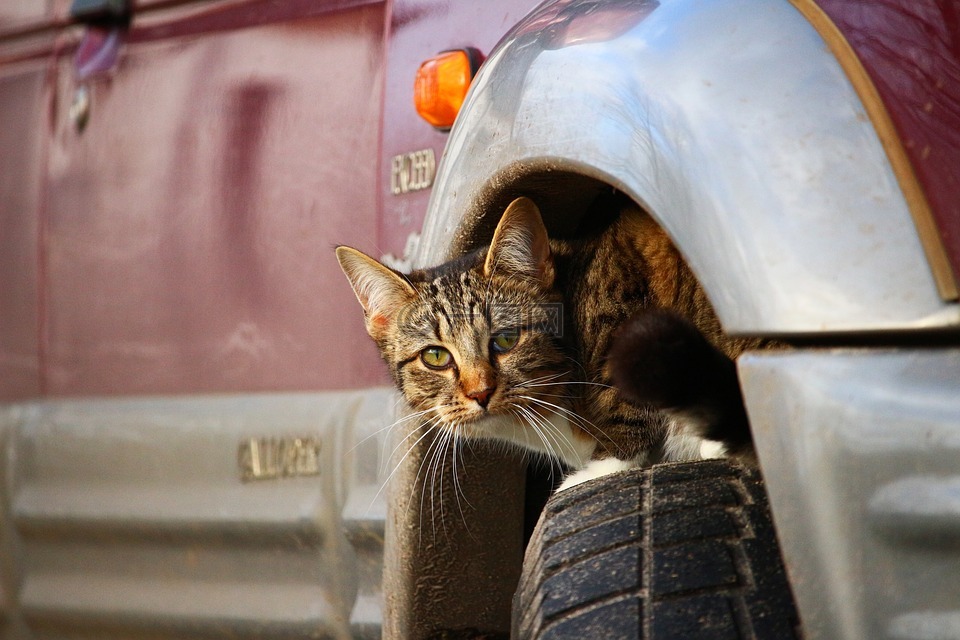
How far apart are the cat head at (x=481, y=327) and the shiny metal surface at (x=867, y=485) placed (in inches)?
37.8

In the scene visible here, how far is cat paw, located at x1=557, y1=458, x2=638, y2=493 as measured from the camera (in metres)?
2.03

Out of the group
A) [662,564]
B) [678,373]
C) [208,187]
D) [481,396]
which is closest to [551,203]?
[481,396]

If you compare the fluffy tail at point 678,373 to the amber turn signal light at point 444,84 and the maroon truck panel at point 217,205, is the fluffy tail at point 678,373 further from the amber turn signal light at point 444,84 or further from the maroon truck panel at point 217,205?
the maroon truck panel at point 217,205

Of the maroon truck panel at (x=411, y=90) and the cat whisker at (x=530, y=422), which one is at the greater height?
the maroon truck panel at (x=411, y=90)

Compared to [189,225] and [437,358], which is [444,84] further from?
[189,225]

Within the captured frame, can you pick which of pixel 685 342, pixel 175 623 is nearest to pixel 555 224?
pixel 685 342

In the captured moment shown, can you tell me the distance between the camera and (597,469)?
2068mm

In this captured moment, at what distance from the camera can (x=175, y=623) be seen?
8.77ft

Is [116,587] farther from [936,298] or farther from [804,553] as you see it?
[936,298]

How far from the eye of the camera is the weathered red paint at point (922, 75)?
44.4 inches

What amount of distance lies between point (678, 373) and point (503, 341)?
2.77 feet

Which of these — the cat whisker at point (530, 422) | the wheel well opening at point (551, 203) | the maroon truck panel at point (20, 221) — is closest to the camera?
the wheel well opening at point (551, 203)

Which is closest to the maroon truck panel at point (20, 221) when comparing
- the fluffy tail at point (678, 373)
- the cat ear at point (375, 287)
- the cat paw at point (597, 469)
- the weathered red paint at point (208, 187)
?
the weathered red paint at point (208, 187)

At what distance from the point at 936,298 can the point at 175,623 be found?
2144 mm
